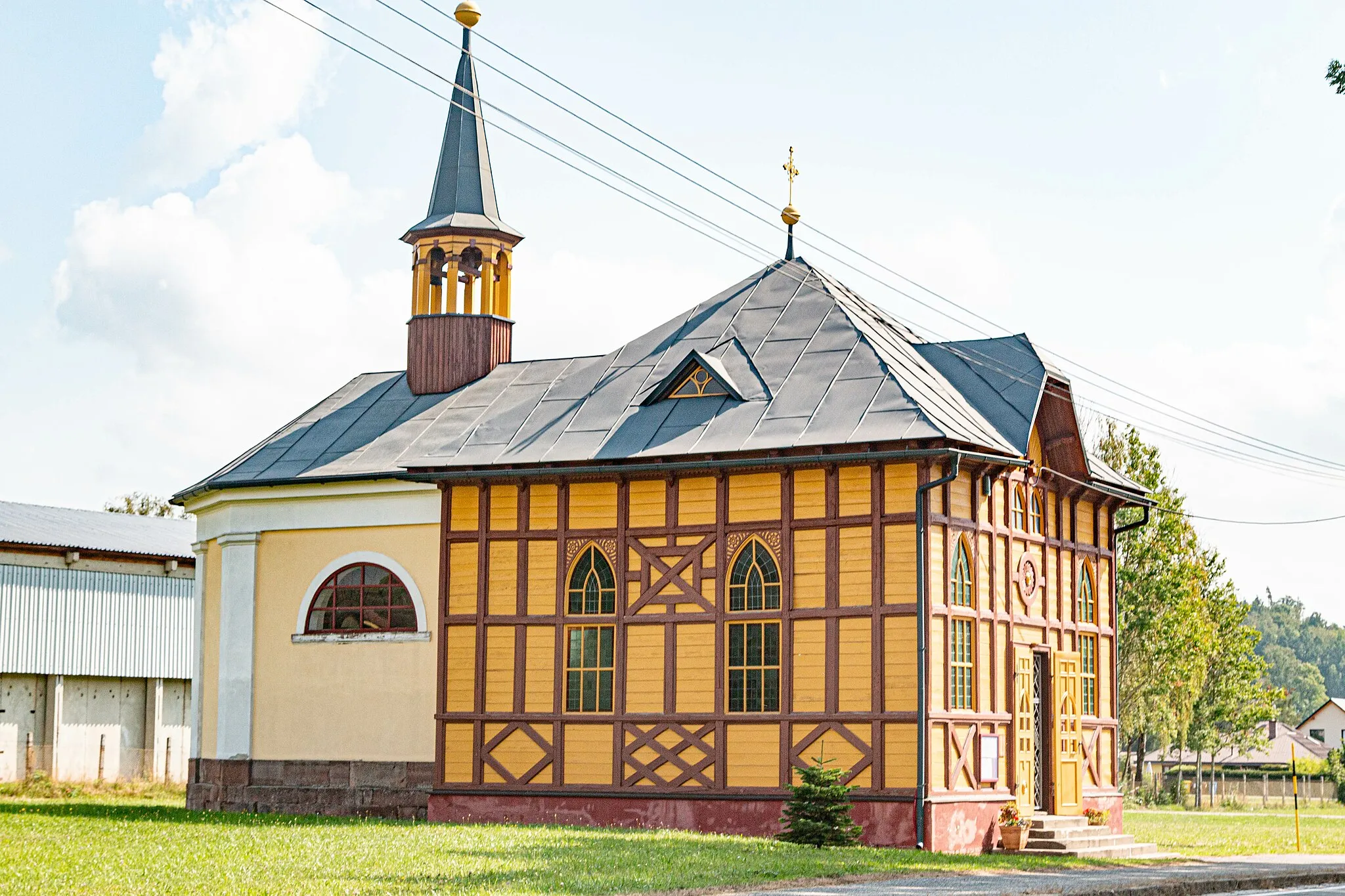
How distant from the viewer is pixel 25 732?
36344 mm

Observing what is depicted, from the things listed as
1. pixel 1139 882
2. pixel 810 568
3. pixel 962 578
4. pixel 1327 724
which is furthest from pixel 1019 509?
pixel 1327 724

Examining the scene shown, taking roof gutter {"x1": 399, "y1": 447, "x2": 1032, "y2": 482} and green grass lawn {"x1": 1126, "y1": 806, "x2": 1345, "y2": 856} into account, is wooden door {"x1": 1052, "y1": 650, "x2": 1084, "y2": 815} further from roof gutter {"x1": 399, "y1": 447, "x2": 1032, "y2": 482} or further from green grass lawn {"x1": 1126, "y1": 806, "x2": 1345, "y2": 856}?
roof gutter {"x1": 399, "y1": 447, "x2": 1032, "y2": 482}

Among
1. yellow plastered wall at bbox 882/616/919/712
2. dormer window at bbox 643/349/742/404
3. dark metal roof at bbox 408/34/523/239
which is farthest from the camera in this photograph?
dark metal roof at bbox 408/34/523/239

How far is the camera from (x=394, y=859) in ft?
54.5

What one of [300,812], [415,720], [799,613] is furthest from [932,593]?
[300,812]

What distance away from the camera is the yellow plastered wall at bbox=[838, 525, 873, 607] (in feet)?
72.1

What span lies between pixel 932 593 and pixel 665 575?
12.5ft

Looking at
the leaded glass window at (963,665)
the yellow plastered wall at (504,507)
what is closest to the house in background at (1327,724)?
the leaded glass window at (963,665)

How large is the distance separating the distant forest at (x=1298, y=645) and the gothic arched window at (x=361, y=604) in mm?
132928

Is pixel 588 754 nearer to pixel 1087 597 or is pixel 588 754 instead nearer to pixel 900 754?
pixel 900 754

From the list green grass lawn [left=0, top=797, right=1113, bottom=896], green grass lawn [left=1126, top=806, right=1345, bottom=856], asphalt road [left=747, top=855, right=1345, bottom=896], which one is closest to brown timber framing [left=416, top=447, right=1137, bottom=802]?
green grass lawn [left=0, top=797, right=1113, bottom=896]

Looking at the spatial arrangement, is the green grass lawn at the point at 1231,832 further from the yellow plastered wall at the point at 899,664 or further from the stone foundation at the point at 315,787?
the stone foundation at the point at 315,787

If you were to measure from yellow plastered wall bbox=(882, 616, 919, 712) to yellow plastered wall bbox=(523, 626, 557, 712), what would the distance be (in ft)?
16.1

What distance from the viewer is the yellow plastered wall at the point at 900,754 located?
70.0ft
